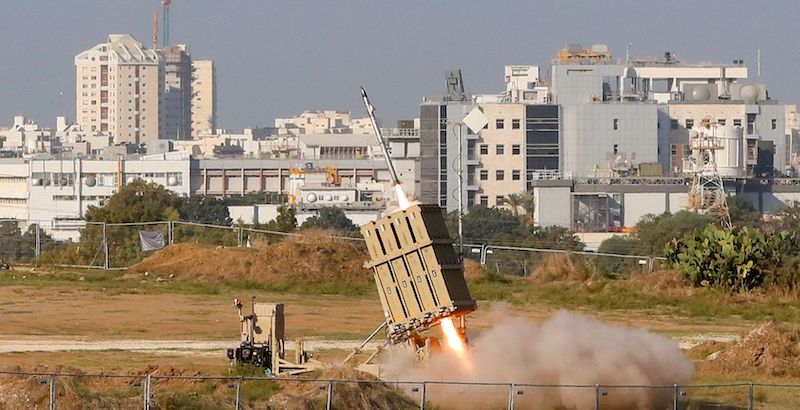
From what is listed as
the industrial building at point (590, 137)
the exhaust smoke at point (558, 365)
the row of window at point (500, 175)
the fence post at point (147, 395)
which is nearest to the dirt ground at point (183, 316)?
the exhaust smoke at point (558, 365)

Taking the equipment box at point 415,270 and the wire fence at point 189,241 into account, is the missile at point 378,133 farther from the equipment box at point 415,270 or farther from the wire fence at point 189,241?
the wire fence at point 189,241

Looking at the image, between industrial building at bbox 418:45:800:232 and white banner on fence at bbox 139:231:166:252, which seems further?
industrial building at bbox 418:45:800:232

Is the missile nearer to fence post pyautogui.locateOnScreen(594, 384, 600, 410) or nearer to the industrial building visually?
fence post pyautogui.locateOnScreen(594, 384, 600, 410)

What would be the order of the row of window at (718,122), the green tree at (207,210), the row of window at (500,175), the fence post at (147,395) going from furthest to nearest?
the row of window at (718,122), the row of window at (500,175), the green tree at (207,210), the fence post at (147,395)

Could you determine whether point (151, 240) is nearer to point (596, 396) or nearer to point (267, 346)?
point (267, 346)

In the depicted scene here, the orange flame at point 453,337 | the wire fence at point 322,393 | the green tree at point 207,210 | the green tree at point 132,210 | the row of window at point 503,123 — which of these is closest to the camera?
the wire fence at point 322,393

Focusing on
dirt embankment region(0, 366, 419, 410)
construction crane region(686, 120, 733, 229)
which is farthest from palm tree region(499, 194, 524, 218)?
dirt embankment region(0, 366, 419, 410)

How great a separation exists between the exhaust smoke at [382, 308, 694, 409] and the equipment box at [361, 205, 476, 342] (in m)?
0.68

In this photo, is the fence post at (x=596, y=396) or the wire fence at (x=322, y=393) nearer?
the wire fence at (x=322, y=393)

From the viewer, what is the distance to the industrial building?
16362 cm

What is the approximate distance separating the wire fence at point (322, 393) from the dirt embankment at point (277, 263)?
23570 mm

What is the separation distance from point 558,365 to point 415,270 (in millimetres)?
2667

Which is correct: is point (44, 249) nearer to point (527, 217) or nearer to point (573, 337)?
point (573, 337)

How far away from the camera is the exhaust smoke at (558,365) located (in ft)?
95.1
